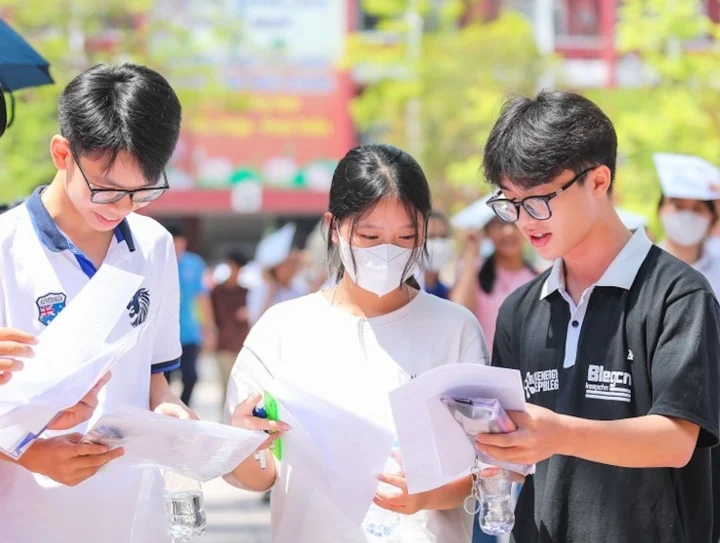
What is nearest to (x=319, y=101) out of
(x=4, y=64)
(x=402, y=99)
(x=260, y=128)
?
(x=260, y=128)

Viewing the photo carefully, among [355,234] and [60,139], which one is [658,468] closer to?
[355,234]

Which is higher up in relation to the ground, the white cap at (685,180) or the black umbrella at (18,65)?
the black umbrella at (18,65)

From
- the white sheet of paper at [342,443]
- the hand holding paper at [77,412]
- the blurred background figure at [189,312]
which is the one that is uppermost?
the hand holding paper at [77,412]

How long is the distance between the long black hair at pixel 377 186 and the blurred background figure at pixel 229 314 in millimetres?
7512

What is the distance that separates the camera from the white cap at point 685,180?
5.58 meters

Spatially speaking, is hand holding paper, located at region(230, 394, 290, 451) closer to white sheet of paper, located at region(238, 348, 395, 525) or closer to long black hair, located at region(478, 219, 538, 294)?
white sheet of paper, located at region(238, 348, 395, 525)

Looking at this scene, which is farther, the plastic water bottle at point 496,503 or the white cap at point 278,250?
the white cap at point 278,250

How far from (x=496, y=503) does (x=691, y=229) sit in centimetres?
299

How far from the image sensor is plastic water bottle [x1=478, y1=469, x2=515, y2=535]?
3104mm

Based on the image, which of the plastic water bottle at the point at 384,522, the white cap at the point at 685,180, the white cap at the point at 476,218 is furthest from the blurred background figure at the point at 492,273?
the plastic water bottle at the point at 384,522

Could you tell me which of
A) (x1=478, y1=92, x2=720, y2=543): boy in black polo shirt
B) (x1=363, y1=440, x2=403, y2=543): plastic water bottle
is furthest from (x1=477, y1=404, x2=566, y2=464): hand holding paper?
(x1=363, y1=440, x2=403, y2=543): plastic water bottle

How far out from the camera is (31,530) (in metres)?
3.08

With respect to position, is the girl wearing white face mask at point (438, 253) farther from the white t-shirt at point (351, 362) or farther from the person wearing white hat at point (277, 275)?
the white t-shirt at point (351, 362)

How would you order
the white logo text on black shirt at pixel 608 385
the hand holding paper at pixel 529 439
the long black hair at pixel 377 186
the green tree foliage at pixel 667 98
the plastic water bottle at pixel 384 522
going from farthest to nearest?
the green tree foliage at pixel 667 98
the long black hair at pixel 377 186
the plastic water bottle at pixel 384 522
the white logo text on black shirt at pixel 608 385
the hand holding paper at pixel 529 439
